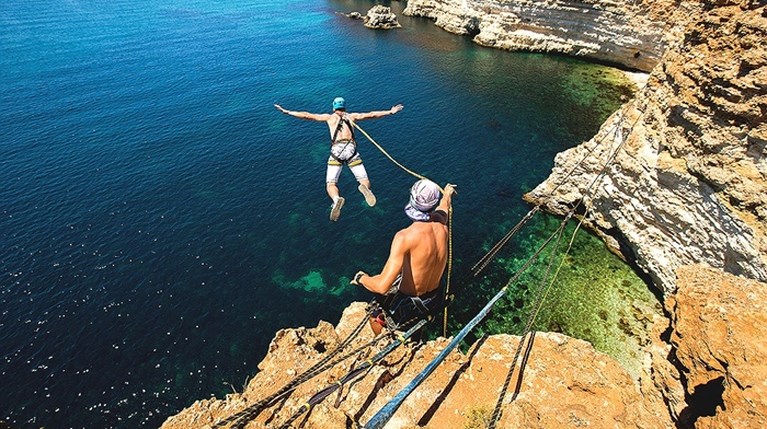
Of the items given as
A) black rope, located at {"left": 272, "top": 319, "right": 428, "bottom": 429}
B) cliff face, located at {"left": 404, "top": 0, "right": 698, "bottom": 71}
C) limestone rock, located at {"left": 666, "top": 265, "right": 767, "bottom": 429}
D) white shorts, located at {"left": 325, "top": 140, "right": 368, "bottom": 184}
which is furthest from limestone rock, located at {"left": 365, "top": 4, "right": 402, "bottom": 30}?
limestone rock, located at {"left": 666, "top": 265, "right": 767, "bottom": 429}

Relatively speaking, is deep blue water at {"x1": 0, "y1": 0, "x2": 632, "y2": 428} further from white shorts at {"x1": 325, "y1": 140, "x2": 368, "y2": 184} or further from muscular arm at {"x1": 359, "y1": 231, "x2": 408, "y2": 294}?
muscular arm at {"x1": 359, "y1": 231, "x2": 408, "y2": 294}

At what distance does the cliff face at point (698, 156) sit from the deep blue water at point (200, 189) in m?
7.87

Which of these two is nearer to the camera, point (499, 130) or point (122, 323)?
point (122, 323)

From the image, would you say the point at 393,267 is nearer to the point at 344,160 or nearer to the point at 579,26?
the point at 344,160

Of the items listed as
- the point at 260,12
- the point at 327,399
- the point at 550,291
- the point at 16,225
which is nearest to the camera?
the point at 327,399

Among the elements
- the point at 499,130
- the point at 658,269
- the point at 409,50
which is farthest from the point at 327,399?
the point at 409,50

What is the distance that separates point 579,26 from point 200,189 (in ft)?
167

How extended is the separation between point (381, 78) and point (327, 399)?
47230 mm

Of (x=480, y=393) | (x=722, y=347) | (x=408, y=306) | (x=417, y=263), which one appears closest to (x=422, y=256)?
(x=417, y=263)

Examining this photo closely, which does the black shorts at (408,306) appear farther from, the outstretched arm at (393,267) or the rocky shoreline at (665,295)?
the outstretched arm at (393,267)

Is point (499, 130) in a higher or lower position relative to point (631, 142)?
lower

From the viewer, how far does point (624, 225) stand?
22.3 m

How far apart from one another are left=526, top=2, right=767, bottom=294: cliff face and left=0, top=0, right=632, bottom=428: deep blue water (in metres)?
7.87

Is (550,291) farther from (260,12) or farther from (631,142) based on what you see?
(260,12)
